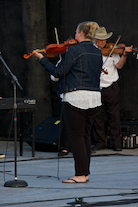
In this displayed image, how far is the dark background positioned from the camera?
20.1 ft

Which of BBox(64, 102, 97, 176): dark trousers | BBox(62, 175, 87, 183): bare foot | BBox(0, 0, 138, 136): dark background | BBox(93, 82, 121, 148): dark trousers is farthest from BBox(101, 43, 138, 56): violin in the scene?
BBox(62, 175, 87, 183): bare foot

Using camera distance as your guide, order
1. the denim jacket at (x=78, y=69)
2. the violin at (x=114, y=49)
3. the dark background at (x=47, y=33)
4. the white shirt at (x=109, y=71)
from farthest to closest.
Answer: the dark background at (x=47, y=33), the white shirt at (x=109, y=71), the violin at (x=114, y=49), the denim jacket at (x=78, y=69)

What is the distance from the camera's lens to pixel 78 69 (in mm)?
3260

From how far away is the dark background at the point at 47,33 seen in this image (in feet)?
20.1

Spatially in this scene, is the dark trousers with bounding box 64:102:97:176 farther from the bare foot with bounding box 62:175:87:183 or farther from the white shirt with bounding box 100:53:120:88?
the white shirt with bounding box 100:53:120:88

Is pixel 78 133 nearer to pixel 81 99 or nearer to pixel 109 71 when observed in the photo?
pixel 81 99

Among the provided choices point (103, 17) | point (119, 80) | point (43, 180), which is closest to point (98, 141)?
point (119, 80)

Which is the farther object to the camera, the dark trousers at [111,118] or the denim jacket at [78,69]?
the dark trousers at [111,118]

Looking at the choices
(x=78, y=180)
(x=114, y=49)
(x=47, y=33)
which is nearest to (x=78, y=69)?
(x=78, y=180)

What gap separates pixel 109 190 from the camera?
3.06 metres

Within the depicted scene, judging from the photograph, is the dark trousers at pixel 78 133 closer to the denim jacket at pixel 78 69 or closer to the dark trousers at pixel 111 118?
the denim jacket at pixel 78 69

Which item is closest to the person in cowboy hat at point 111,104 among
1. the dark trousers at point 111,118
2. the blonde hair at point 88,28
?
the dark trousers at point 111,118

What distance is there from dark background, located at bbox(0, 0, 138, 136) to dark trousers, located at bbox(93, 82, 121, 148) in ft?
1.31

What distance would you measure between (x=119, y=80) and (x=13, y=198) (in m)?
3.74
